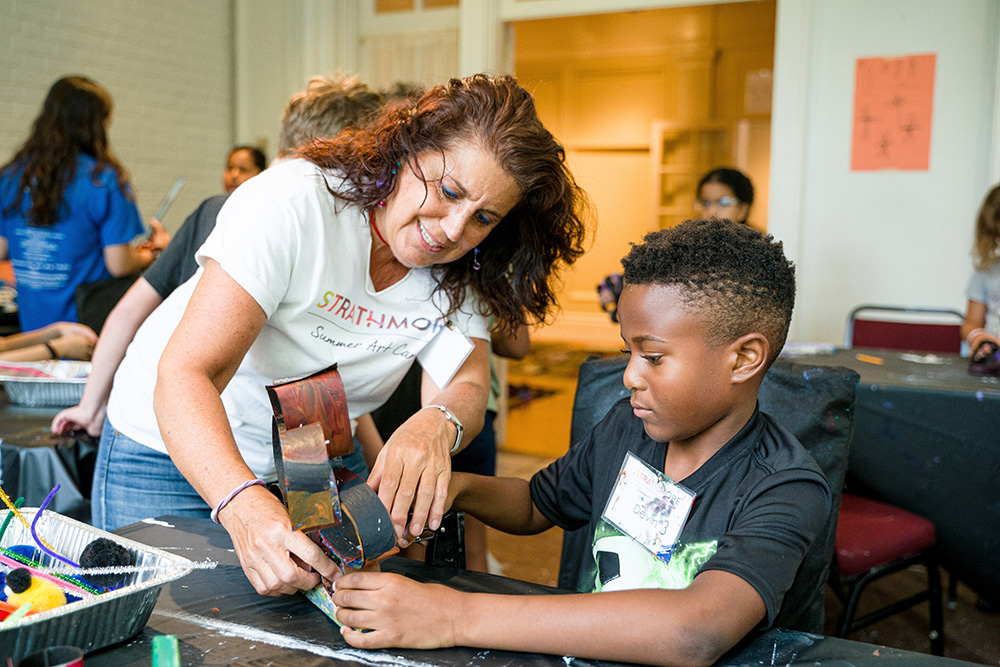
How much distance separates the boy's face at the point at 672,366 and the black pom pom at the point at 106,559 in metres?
0.60

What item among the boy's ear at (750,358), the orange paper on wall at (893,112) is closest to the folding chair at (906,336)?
the orange paper on wall at (893,112)

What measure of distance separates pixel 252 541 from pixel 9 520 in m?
0.30

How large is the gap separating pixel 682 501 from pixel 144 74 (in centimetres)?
442

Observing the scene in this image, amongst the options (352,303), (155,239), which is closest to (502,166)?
(352,303)

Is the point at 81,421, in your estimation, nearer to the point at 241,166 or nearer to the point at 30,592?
the point at 30,592

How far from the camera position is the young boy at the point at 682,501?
31.6 inches

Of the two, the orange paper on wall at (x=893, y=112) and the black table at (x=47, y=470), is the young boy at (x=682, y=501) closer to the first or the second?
the black table at (x=47, y=470)

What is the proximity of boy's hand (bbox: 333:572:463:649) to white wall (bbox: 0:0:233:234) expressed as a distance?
389 centimetres

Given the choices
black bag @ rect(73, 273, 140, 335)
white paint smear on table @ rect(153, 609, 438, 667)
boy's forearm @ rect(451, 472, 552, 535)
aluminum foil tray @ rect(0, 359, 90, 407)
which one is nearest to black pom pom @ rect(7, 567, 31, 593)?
white paint smear on table @ rect(153, 609, 438, 667)

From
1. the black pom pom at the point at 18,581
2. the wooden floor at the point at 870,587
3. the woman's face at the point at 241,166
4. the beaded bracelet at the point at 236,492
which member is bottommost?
the wooden floor at the point at 870,587

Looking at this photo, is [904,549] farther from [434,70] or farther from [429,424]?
[434,70]

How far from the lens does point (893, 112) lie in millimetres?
3586

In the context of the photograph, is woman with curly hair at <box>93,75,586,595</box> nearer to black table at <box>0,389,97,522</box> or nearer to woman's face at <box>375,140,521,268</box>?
woman's face at <box>375,140,521,268</box>

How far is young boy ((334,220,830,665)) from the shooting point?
0.80 m
